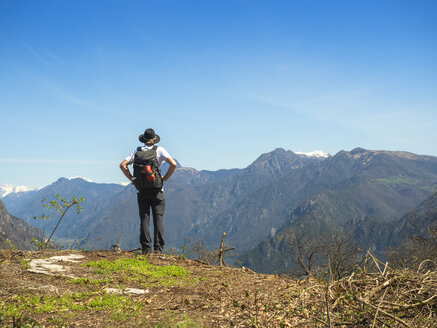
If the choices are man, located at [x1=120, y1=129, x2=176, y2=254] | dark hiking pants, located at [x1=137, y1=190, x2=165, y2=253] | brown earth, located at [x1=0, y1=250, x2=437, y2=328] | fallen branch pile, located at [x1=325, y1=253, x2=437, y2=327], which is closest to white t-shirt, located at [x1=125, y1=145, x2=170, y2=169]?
man, located at [x1=120, y1=129, x2=176, y2=254]

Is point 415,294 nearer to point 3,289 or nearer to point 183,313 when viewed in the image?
point 183,313

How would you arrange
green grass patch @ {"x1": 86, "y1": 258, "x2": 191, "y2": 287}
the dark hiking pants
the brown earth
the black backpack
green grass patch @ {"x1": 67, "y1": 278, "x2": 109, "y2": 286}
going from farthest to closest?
the dark hiking pants → the black backpack → green grass patch @ {"x1": 86, "y1": 258, "x2": 191, "y2": 287} → green grass patch @ {"x1": 67, "y1": 278, "x2": 109, "y2": 286} → the brown earth

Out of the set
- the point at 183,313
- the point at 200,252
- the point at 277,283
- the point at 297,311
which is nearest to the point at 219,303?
the point at 183,313

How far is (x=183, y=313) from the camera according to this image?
578 centimetres

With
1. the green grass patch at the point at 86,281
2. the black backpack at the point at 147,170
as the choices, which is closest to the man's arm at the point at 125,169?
the black backpack at the point at 147,170

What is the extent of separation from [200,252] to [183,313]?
7.99m

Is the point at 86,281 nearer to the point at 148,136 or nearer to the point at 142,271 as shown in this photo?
the point at 142,271

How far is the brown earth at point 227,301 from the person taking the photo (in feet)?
16.5

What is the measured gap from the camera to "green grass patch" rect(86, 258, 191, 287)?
8.11m

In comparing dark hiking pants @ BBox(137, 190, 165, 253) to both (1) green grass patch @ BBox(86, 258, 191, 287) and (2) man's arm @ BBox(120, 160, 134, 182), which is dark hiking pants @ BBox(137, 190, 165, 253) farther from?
(1) green grass patch @ BBox(86, 258, 191, 287)

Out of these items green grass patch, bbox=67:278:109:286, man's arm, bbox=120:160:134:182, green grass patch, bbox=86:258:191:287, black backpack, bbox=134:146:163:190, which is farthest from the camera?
man's arm, bbox=120:160:134:182

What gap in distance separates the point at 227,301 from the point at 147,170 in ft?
17.4

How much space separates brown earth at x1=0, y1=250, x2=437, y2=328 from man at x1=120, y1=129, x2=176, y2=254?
9.59 feet

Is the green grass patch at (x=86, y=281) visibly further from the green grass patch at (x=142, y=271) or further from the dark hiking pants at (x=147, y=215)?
the dark hiking pants at (x=147, y=215)
